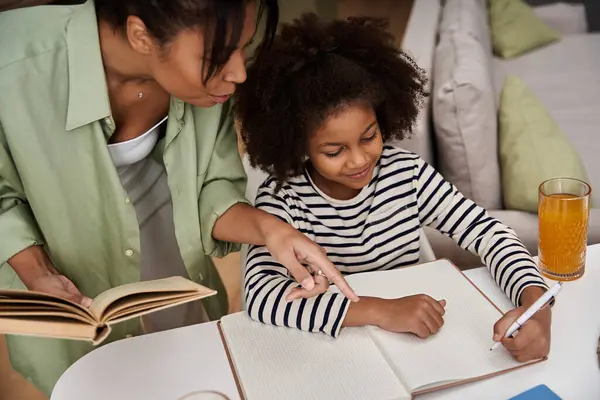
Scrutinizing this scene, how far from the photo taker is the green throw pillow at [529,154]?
5.73 feet

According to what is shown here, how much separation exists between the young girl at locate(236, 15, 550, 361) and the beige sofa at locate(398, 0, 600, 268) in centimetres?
36

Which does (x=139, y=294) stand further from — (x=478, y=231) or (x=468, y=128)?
(x=468, y=128)

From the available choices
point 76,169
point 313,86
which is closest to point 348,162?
point 313,86

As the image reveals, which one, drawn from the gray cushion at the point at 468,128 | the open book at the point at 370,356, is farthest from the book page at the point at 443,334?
the gray cushion at the point at 468,128

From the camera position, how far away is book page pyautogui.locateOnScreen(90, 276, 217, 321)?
801 millimetres

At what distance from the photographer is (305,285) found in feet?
3.31

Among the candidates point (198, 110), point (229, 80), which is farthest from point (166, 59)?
point (198, 110)

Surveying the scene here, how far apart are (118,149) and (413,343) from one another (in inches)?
25.4

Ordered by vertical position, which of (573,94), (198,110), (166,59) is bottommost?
(573,94)

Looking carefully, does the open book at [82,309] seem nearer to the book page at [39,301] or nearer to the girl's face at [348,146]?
the book page at [39,301]

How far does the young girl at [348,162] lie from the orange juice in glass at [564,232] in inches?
1.9

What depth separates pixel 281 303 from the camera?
1047 millimetres

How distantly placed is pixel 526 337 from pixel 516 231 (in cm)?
81

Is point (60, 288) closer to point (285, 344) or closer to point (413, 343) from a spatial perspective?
point (285, 344)
